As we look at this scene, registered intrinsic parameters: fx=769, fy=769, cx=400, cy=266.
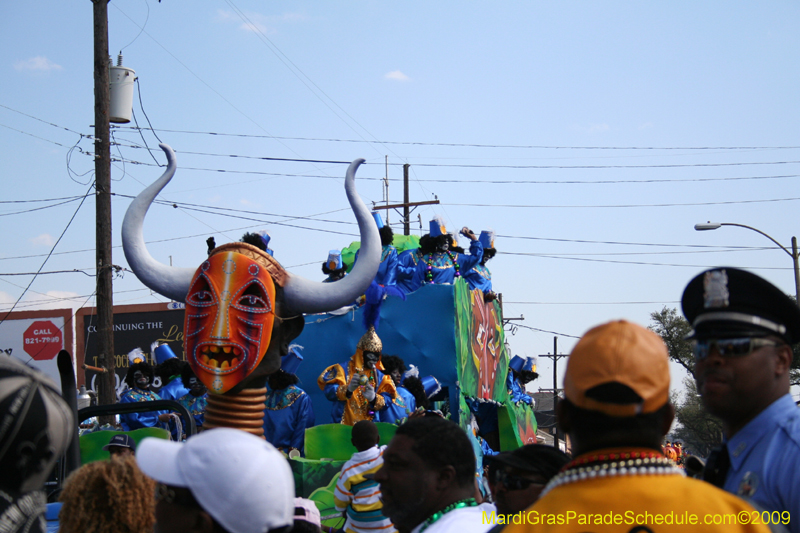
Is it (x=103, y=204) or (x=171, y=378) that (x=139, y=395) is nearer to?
(x=171, y=378)

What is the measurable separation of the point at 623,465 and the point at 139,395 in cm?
937

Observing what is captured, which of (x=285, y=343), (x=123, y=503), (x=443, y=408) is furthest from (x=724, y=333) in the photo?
(x=443, y=408)

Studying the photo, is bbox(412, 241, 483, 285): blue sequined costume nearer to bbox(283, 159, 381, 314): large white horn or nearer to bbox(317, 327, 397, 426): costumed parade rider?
bbox(317, 327, 397, 426): costumed parade rider

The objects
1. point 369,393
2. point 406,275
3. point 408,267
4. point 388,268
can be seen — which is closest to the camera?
point 369,393

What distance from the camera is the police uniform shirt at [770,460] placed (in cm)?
218

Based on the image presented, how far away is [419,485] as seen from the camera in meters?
2.83

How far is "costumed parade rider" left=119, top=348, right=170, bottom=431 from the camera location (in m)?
9.49

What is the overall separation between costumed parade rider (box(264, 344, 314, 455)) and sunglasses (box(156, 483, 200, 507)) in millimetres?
7007

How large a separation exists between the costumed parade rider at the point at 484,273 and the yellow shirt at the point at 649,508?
12.0 metres

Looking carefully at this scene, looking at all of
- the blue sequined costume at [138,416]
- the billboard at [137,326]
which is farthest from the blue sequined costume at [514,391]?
the billboard at [137,326]

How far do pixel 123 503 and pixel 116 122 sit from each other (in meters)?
10.6

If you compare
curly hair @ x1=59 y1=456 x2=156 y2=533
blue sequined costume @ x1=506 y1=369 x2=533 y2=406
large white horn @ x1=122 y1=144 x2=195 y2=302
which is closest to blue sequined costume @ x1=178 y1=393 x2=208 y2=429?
large white horn @ x1=122 y1=144 x2=195 y2=302

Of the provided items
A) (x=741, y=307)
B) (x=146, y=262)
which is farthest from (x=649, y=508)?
(x=146, y=262)

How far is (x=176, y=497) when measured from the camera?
1956 millimetres
